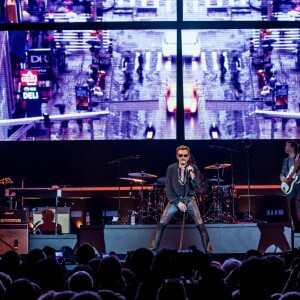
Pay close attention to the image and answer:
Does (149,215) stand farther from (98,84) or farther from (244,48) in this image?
(244,48)

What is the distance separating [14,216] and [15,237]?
46 centimetres

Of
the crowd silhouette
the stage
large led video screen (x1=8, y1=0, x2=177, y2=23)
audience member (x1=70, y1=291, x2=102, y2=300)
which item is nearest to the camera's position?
audience member (x1=70, y1=291, x2=102, y2=300)

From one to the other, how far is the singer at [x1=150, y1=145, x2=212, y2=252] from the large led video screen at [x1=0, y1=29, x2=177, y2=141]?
3.80 meters

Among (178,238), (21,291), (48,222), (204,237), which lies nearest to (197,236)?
(178,238)

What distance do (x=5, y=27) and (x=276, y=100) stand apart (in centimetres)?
596

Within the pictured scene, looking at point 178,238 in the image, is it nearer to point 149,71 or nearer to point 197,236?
point 197,236

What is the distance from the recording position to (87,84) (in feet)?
49.9

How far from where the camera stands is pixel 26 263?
672 cm

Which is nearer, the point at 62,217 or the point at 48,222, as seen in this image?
the point at 48,222

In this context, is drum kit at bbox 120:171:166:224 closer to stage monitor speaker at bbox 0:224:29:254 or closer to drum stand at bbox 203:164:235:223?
drum stand at bbox 203:164:235:223

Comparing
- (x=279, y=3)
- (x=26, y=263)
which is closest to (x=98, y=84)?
(x=279, y=3)

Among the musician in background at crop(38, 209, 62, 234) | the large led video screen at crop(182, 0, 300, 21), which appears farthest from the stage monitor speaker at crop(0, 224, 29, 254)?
the large led video screen at crop(182, 0, 300, 21)

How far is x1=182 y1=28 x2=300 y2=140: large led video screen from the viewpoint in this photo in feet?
49.8

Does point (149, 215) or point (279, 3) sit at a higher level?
point (279, 3)
